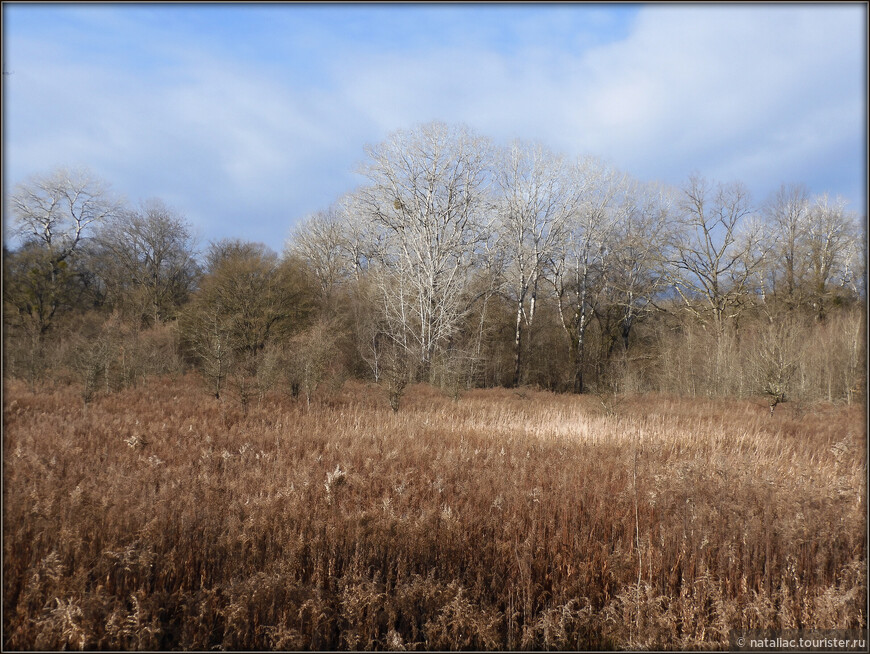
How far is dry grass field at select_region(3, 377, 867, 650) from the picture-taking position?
114 inches

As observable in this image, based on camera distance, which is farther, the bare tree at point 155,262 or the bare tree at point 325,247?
the bare tree at point 325,247

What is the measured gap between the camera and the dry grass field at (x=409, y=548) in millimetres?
2893

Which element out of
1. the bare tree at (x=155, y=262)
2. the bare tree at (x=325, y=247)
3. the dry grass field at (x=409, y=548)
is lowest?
the dry grass field at (x=409, y=548)

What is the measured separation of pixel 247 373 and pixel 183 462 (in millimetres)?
6532

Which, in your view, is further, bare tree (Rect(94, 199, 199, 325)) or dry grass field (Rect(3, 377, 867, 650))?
bare tree (Rect(94, 199, 199, 325))

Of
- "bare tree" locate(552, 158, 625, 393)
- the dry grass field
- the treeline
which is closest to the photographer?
the dry grass field

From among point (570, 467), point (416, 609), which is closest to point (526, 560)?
point (416, 609)

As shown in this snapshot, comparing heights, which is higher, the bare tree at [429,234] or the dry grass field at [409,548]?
the bare tree at [429,234]

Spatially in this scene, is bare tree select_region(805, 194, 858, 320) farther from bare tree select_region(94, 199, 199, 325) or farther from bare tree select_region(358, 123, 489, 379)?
bare tree select_region(94, 199, 199, 325)

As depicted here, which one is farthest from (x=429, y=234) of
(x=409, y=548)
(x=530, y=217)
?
(x=409, y=548)

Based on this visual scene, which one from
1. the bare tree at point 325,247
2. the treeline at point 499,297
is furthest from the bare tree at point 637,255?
the bare tree at point 325,247

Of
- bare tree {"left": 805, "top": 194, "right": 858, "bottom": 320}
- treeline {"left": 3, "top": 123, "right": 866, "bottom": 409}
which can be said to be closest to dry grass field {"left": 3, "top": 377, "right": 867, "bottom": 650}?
treeline {"left": 3, "top": 123, "right": 866, "bottom": 409}

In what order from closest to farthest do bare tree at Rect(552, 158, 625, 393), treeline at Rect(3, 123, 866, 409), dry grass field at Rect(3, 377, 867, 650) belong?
dry grass field at Rect(3, 377, 867, 650)
treeline at Rect(3, 123, 866, 409)
bare tree at Rect(552, 158, 625, 393)

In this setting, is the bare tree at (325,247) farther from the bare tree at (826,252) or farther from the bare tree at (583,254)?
the bare tree at (826,252)
